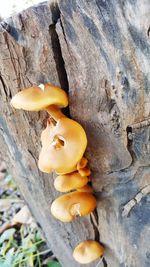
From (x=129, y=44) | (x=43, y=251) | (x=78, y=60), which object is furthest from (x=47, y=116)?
(x=43, y=251)

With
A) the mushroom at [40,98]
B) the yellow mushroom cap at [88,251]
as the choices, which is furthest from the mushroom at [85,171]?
the yellow mushroom cap at [88,251]

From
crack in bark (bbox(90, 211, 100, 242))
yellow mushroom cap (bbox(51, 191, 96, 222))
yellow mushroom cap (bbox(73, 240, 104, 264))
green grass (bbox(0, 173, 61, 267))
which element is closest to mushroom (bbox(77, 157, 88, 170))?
yellow mushroom cap (bbox(51, 191, 96, 222))

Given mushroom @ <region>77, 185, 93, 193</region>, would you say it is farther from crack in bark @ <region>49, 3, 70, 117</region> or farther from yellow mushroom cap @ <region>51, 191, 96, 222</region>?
crack in bark @ <region>49, 3, 70, 117</region>

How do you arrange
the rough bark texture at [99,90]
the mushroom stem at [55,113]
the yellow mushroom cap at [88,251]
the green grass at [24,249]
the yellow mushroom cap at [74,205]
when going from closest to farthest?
the rough bark texture at [99,90] < the mushroom stem at [55,113] < the yellow mushroom cap at [74,205] < the yellow mushroom cap at [88,251] < the green grass at [24,249]

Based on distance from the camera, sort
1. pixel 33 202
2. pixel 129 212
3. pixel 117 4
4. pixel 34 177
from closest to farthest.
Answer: pixel 117 4
pixel 129 212
pixel 34 177
pixel 33 202

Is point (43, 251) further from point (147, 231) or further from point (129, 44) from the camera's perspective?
point (129, 44)

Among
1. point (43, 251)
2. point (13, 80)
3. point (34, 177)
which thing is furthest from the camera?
point (43, 251)

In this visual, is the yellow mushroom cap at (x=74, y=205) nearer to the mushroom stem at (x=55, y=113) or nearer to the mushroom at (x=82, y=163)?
the mushroom at (x=82, y=163)
